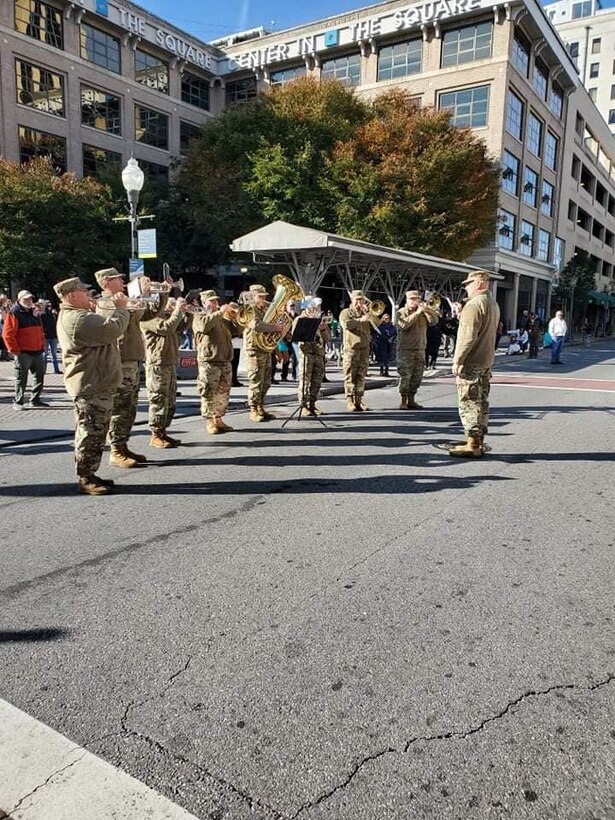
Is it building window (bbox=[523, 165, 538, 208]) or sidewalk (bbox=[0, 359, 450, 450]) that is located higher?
building window (bbox=[523, 165, 538, 208])

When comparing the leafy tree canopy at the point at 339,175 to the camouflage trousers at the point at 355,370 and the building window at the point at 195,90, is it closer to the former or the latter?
the building window at the point at 195,90

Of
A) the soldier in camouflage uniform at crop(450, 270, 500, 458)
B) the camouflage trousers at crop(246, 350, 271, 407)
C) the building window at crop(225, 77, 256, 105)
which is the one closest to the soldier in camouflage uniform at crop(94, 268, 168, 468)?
the camouflage trousers at crop(246, 350, 271, 407)

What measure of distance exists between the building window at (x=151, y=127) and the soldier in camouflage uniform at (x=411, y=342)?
32.3 metres

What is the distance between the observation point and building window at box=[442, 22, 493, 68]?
112 ft

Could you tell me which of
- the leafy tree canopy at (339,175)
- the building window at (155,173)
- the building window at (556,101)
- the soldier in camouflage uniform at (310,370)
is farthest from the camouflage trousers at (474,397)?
the building window at (556,101)

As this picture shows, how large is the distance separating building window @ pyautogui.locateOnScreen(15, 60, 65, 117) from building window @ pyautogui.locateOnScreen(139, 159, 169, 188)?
5158mm

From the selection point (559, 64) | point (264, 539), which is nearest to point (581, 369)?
point (264, 539)

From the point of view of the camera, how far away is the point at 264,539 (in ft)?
14.6

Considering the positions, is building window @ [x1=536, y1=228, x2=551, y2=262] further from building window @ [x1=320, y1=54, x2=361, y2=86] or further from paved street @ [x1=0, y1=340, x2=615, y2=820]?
paved street @ [x1=0, y1=340, x2=615, y2=820]

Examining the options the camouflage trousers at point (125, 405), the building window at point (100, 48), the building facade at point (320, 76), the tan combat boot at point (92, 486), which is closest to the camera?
the tan combat boot at point (92, 486)

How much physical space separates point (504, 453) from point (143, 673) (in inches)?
214

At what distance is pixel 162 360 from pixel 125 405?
1.02 metres

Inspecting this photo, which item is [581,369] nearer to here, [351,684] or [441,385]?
[441,385]

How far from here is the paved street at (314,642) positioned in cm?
218
